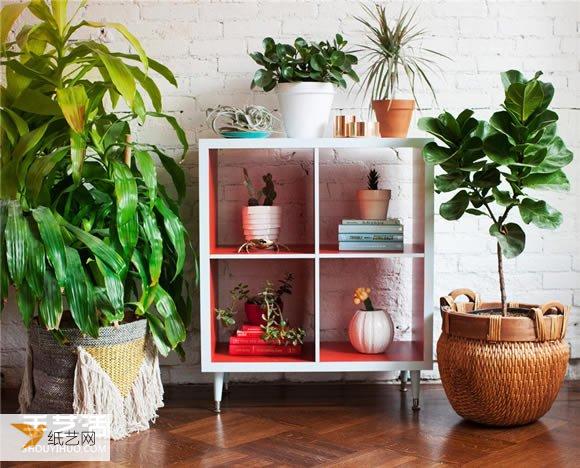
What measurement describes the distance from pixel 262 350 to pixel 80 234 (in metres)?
0.89

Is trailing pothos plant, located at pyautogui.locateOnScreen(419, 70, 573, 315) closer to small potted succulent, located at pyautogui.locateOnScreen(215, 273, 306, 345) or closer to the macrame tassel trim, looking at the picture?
small potted succulent, located at pyautogui.locateOnScreen(215, 273, 306, 345)

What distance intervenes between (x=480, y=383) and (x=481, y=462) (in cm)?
35

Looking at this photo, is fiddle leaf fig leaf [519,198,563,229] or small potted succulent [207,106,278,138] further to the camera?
small potted succulent [207,106,278,138]

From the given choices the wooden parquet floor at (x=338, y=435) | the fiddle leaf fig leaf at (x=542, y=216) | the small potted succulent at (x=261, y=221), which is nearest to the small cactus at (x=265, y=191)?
the small potted succulent at (x=261, y=221)

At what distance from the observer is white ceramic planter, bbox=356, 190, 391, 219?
3150 mm

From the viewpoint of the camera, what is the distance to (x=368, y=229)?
306 cm

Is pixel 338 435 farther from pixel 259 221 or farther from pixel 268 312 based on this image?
pixel 259 221

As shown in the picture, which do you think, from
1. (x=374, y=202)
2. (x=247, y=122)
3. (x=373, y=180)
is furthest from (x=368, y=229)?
(x=247, y=122)

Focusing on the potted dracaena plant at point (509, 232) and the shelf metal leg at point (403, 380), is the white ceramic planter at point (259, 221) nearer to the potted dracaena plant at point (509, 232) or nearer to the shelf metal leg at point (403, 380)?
the potted dracaena plant at point (509, 232)

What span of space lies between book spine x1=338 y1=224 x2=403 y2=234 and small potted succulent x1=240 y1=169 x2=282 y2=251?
10.5 inches

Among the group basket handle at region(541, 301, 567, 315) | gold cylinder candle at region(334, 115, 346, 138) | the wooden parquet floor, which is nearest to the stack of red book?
the wooden parquet floor

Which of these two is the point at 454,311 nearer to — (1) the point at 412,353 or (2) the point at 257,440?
(1) the point at 412,353

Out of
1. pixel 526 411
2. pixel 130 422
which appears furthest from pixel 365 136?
pixel 130 422

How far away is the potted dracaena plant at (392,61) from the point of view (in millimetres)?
3021
